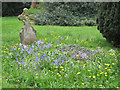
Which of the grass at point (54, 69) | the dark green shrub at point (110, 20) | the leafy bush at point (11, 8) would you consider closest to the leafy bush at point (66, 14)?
the leafy bush at point (11, 8)

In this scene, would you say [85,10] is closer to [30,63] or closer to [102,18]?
[102,18]

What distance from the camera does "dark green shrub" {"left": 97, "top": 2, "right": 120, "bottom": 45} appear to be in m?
7.37

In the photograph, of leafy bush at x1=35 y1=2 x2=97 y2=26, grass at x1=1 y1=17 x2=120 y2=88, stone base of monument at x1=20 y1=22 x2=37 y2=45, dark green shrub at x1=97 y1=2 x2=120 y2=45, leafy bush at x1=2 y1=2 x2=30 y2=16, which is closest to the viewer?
grass at x1=1 y1=17 x2=120 y2=88

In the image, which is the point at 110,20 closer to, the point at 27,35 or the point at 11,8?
the point at 27,35

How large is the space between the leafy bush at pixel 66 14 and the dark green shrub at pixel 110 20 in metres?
4.96

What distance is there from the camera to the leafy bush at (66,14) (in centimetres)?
1319

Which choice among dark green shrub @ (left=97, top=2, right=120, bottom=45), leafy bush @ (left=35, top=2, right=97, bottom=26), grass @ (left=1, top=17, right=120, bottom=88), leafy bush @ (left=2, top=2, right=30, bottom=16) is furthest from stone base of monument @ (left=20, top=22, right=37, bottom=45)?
leafy bush @ (left=2, top=2, right=30, bottom=16)

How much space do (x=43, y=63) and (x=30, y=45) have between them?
209cm

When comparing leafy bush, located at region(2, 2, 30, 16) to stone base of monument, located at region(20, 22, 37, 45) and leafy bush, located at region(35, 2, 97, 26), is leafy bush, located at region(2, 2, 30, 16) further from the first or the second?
stone base of monument, located at region(20, 22, 37, 45)

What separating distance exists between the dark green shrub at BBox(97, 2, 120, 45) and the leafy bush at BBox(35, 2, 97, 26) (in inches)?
195

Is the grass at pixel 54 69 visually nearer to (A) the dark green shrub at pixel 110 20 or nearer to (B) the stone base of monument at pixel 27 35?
(B) the stone base of monument at pixel 27 35

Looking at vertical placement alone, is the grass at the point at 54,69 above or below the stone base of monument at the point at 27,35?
below

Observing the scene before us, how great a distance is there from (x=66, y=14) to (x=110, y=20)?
654 cm

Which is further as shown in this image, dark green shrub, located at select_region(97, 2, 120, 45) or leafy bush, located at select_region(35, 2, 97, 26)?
leafy bush, located at select_region(35, 2, 97, 26)
